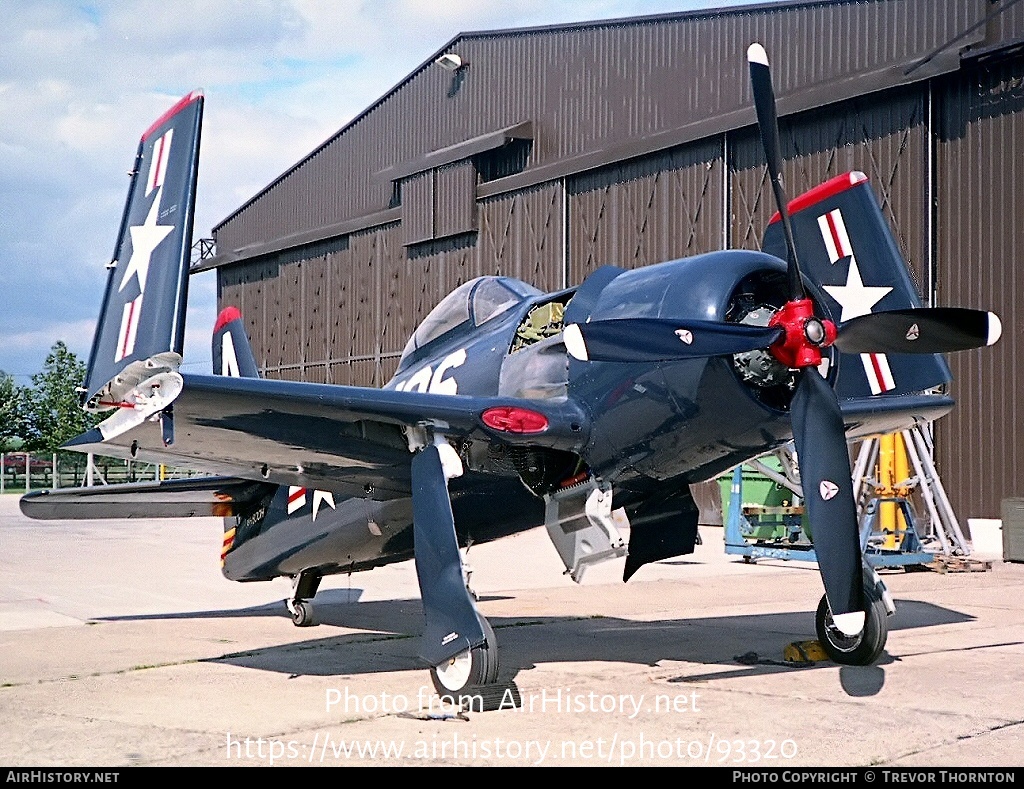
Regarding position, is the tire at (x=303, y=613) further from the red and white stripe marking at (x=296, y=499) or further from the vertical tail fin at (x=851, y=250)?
the vertical tail fin at (x=851, y=250)

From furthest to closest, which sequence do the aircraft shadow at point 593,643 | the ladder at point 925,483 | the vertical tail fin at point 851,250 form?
1. the ladder at point 925,483
2. the vertical tail fin at point 851,250
3. the aircraft shadow at point 593,643

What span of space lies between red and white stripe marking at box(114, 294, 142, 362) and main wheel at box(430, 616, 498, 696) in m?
2.92

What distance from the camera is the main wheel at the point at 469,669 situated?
6.55 metres

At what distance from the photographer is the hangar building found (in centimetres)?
2028

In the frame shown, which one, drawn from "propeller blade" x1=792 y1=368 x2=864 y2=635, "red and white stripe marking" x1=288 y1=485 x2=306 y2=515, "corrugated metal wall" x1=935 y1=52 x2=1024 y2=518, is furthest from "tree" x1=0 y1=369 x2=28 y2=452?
"propeller blade" x1=792 y1=368 x2=864 y2=635

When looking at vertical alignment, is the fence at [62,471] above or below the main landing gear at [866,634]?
above

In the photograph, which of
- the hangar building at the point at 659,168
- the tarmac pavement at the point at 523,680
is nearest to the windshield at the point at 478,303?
the tarmac pavement at the point at 523,680

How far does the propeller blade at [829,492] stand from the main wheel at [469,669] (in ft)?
7.11

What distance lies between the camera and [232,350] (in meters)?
12.0

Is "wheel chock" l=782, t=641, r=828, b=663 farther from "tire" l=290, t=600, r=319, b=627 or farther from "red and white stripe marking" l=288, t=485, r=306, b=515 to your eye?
"tire" l=290, t=600, r=319, b=627

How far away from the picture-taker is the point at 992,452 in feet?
66.1

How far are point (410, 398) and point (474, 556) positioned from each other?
41.1ft

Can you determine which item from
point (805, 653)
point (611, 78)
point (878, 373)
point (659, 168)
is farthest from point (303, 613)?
point (611, 78)

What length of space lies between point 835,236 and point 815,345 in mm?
2430
